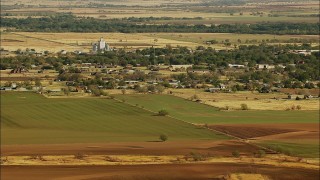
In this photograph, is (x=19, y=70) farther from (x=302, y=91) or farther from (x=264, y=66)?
(x=302, y=91)

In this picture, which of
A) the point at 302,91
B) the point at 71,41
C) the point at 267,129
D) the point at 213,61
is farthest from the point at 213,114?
the point at 71,41

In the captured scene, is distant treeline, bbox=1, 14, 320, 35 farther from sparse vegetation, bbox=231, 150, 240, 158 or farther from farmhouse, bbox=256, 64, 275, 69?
sparse vegetation, bbox=231, 150, 240, 158

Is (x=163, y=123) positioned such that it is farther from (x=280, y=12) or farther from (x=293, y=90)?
(x=280, y=12)

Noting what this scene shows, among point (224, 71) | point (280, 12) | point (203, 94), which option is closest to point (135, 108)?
point (203, 94)

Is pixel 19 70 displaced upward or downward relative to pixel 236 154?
downward

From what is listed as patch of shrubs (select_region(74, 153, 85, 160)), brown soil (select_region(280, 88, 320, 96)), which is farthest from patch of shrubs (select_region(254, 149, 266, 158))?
brown soil (select_region(280, 88, 320, 96))

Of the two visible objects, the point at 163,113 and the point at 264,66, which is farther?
the point at 264,66

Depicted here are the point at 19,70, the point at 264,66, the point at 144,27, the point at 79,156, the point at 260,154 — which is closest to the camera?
the point at 79,156
